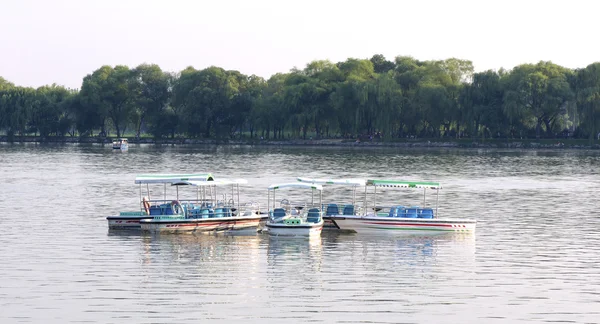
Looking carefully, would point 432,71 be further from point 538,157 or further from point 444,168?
point 444,168

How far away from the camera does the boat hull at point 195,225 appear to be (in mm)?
49375

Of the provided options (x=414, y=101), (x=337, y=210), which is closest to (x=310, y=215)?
(x=337, y=210)

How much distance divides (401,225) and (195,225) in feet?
37.1

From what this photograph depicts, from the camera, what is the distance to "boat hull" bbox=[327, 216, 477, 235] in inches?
1960

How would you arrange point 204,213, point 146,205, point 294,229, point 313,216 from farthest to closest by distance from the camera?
point 146,205
point 204,213
point 313,216
point 294,229

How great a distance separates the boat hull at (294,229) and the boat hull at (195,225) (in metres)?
2.58

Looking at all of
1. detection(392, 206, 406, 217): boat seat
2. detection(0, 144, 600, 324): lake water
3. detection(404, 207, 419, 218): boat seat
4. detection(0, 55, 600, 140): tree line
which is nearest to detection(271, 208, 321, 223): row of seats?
detection(0, 144, 600, 324): lake water

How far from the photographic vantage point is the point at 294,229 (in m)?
47.5

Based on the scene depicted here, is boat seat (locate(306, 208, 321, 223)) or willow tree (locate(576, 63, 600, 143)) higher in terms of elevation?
willow tree (locate(576, 63, 600, 143))

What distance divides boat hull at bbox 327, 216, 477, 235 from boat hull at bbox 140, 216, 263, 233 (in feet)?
16.7

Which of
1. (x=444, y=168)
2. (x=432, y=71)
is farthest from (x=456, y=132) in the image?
(x=444, y=168)

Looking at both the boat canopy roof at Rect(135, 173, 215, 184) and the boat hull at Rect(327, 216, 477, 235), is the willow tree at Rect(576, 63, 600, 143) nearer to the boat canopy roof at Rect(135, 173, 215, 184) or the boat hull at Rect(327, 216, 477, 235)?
the boat hull at Rect(327, 216, 477, 235)

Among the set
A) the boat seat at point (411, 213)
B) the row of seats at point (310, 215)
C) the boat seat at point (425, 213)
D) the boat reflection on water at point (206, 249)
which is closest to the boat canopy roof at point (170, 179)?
the boat reflection on water at point (206, 249)

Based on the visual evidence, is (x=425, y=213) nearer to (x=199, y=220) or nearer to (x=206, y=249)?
(x=199, y=220)
